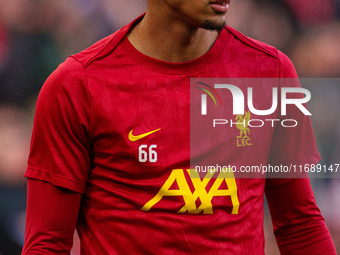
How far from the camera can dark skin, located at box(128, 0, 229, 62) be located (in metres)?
0.99

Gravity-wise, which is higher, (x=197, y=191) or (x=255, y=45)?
(x=255, y=45)

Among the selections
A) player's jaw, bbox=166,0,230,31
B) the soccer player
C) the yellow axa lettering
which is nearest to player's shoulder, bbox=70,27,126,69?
the soccer player

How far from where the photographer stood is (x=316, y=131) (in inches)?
98.5

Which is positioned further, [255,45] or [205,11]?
[255,45]

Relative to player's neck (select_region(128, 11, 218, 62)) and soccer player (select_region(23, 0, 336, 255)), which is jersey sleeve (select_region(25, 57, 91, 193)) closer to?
soccer player (select_region(23, 0, 336, 255))

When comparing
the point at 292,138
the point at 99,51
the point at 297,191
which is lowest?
the point at 297,191

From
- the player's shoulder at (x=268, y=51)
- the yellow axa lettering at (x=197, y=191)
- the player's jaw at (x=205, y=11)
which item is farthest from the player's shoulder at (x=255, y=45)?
the yellow axa lettering at (x=197, y=191)

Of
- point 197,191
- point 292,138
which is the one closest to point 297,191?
point 292,138

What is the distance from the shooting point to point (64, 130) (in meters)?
1.03

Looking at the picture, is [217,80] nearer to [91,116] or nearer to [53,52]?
[91,116]

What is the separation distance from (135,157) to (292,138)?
334 millimetres

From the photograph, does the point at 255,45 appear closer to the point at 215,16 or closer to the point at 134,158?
the point at 215,16

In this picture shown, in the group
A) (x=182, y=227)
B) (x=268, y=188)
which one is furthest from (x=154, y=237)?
(x=268, y=188)

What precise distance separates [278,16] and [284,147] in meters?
1.60
